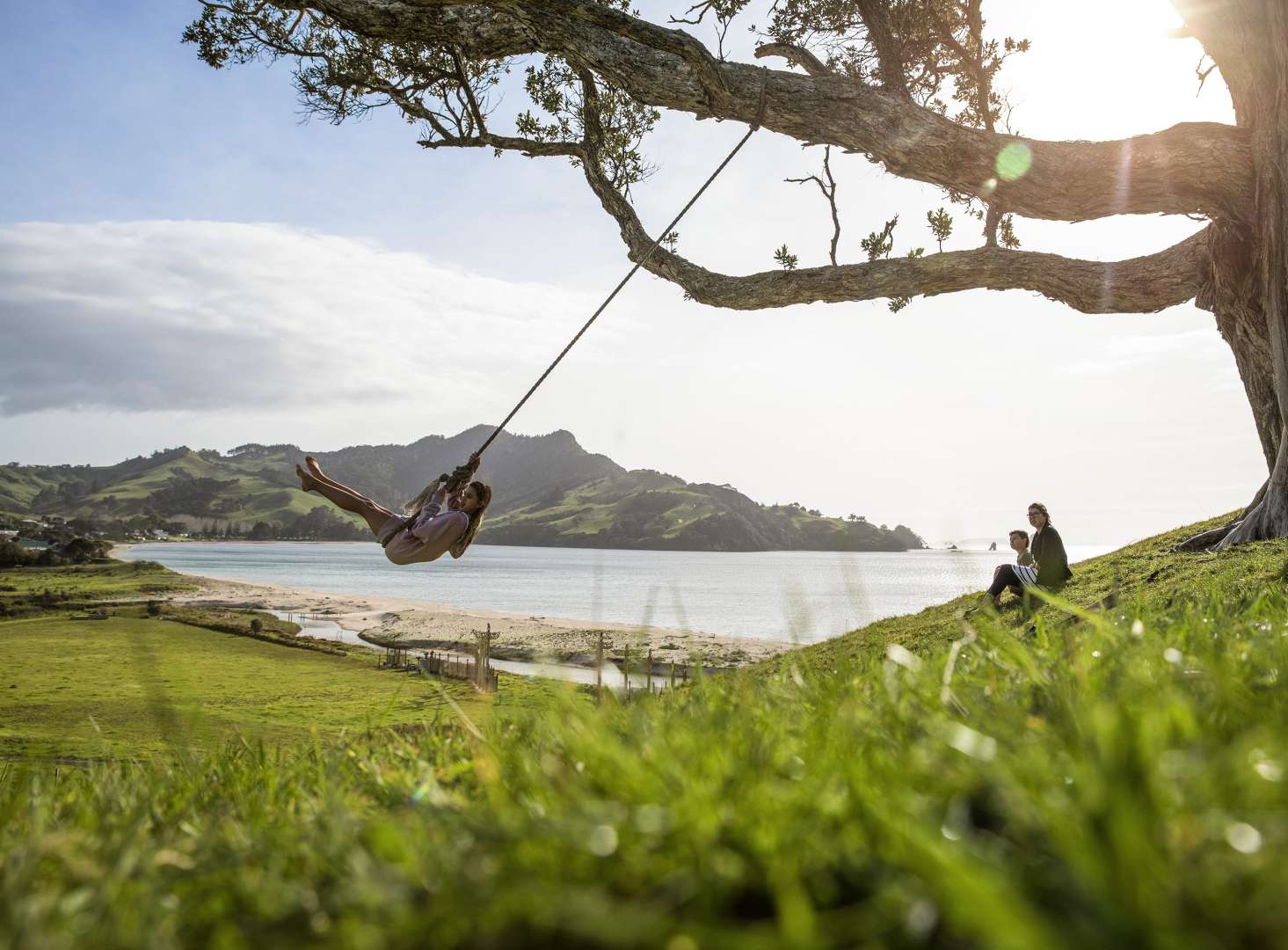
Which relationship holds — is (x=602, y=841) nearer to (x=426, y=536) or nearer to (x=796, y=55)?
(x=426, y=536)

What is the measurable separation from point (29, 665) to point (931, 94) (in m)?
62.2

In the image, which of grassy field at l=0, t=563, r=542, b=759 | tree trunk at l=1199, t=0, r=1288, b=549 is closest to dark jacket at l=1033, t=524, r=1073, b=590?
tree trunk at l=1199, t=0, r=1288, b=549

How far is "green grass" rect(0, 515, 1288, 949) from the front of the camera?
1.06 meters

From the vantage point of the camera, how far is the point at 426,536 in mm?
8578

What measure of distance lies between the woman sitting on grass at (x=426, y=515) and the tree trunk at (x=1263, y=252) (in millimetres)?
10625

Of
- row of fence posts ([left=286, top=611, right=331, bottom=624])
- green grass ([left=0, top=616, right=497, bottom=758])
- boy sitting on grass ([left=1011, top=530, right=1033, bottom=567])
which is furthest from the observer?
row of fence posts ([left=286, top=611, right=331, bottom=624])

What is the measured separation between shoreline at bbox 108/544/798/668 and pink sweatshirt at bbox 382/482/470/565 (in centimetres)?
2851

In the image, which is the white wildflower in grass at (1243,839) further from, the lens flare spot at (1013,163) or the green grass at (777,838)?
the lens flare spot at (1013,163)

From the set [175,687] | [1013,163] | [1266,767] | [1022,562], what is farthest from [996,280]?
[175,687]

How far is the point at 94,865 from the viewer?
1666 millimetres

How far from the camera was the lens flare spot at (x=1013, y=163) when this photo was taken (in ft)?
35.4

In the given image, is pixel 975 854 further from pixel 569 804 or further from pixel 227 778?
pixel 227 778

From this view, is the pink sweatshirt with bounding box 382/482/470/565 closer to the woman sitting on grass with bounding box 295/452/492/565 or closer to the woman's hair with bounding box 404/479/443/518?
the woman sitting on grass with bounding box 295/452/492/565

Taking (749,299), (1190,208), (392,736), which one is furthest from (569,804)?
(1190,208)
